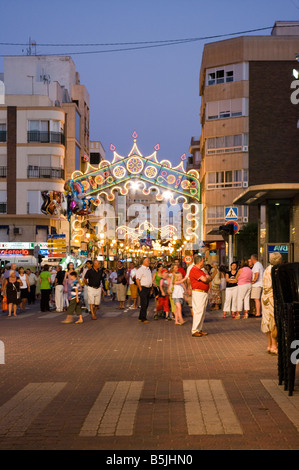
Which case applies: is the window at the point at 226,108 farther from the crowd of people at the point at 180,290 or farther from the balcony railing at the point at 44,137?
the crowd of people at the point at 180,290

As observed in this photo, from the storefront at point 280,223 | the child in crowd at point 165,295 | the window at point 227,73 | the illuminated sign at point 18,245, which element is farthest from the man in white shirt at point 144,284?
the window at point 227,73

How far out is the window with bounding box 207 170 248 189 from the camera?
56.4m

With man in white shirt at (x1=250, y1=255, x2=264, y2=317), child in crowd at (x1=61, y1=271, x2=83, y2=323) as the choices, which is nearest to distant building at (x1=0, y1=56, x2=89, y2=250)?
child in crowd at (x1=61, y1=271, x2=83, y2=323)

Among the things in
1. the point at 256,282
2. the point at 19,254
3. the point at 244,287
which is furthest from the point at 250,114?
the point at 244,287

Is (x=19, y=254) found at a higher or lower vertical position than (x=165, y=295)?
higher

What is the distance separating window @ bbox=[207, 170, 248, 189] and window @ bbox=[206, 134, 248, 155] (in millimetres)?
1679

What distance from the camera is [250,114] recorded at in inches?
2224

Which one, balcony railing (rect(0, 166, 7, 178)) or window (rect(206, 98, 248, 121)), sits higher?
window (rect(206, 98, 248, 121))

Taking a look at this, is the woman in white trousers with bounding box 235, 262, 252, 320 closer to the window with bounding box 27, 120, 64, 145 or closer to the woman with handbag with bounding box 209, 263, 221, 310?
the woman with handbag with bounding box 209, 263, 221, 310

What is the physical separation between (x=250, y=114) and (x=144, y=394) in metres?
49.2

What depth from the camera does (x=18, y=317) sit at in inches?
965

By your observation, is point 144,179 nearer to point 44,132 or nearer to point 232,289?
point 232,289

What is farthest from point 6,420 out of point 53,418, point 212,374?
A: point 212,374

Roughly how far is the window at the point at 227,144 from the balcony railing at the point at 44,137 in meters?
12.9
